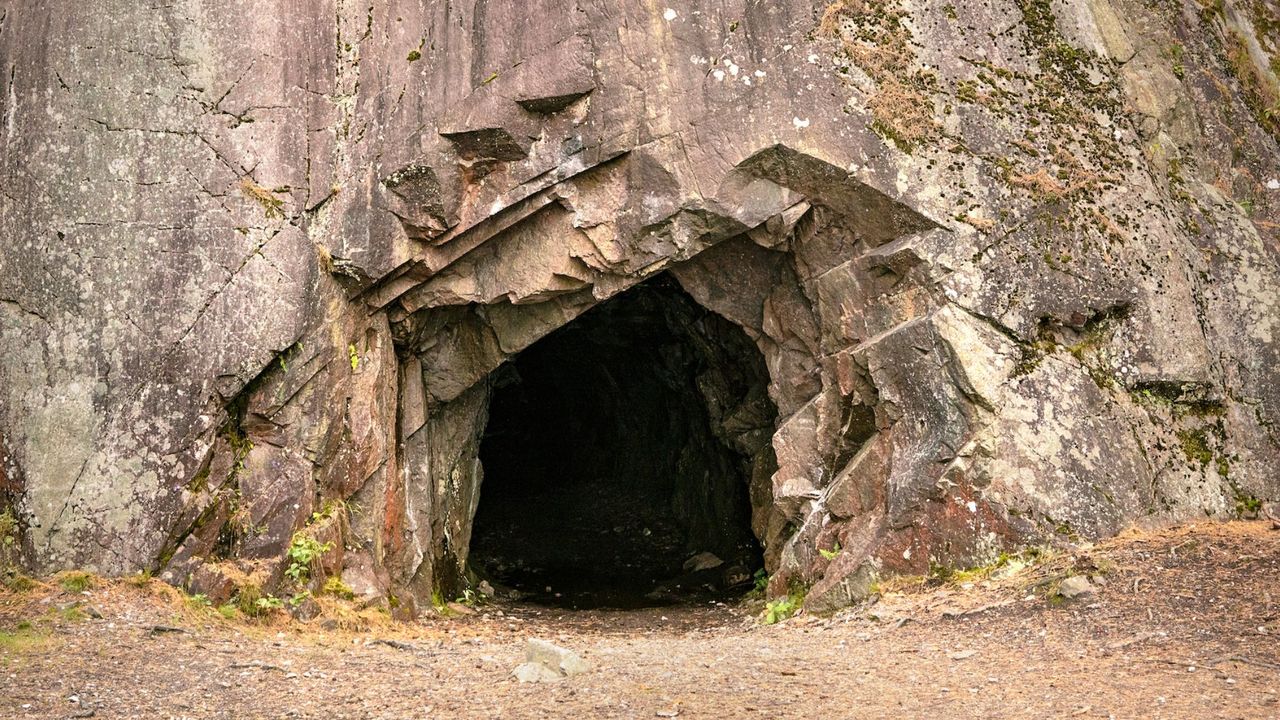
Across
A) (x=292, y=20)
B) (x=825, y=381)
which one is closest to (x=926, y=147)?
(x=825, y=381)

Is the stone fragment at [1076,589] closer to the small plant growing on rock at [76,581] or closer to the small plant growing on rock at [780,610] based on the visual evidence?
the small plant growing on rock at [780,610]

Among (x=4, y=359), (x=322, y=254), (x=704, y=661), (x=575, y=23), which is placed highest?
(x=575, y=23)

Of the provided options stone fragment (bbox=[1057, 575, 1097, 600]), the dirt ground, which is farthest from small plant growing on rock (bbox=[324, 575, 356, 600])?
stone fragment (bbox=[1057, 575, 1097, 600])

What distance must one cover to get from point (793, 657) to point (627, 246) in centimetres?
447

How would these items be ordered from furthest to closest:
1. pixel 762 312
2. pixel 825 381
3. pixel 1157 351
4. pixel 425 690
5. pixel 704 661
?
1. pixel 762 312
2. pixel 825 381
3. pixel 1157 351
4. pixel 704 661
5. pixel 425 690

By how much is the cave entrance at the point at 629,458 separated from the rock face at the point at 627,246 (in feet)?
9.89

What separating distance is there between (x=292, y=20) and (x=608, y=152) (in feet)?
10.4

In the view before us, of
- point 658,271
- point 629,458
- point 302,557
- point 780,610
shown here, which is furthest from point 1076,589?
point 629,458

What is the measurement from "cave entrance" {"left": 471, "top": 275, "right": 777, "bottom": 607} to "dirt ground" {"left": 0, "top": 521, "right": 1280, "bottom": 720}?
15.4 ft

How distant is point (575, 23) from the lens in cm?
1034

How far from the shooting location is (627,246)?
10570 millimetres

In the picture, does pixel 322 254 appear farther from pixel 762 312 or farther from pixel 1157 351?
pixel 1157 351

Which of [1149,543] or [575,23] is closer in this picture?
[1149,543]

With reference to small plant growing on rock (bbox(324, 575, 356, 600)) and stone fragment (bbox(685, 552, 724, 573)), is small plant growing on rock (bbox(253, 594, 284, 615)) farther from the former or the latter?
stone fragment (bbox(685, 552, 724, 573))
